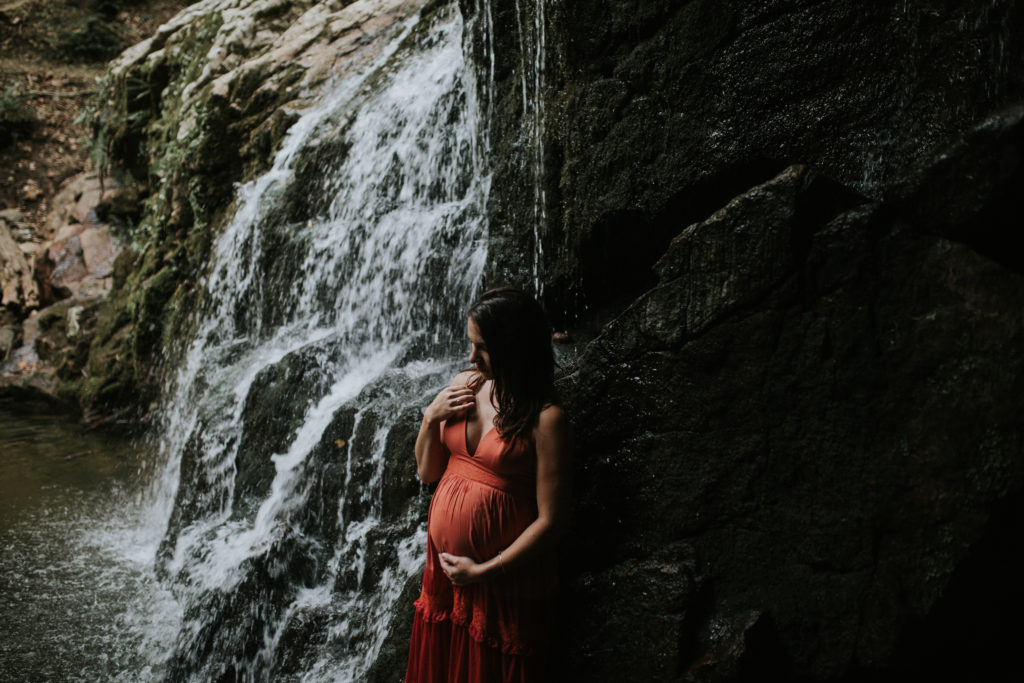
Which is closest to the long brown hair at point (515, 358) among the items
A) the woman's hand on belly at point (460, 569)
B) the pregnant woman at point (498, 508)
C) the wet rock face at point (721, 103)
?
the pregnant woman at point (498, 508)

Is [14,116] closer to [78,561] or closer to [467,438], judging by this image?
[78,561]

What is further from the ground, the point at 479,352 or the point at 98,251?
the point at 98,251

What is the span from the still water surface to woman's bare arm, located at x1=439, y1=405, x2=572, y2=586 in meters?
3.15

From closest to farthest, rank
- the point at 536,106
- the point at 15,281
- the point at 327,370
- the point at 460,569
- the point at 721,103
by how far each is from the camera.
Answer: the point at 460,569, the point at 721,103, the point at 536,106, the point at 327,370, the point at 15,281

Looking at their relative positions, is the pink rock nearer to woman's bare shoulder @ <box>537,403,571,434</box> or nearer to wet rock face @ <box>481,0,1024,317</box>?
wet rock face @ <box>481,0,1024,317</box>

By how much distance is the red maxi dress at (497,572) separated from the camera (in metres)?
2.64

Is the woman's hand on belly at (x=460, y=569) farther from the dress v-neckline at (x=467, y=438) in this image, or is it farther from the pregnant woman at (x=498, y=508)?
the dress v-neckline at (x=467, y=438)

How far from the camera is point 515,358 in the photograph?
2572 millimetres

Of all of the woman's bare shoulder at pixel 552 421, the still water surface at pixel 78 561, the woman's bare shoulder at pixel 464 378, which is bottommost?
the still water surface at pixel 78 561

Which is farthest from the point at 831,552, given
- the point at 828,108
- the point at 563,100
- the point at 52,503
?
the point at 52,503

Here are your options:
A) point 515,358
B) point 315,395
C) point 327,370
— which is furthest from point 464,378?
point 327,370

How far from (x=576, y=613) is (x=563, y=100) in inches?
119

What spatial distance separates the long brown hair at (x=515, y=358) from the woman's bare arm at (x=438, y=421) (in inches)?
9.2

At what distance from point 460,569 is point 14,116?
16820 mm
